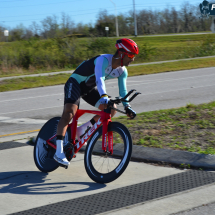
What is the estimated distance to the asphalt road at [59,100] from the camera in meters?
9.09

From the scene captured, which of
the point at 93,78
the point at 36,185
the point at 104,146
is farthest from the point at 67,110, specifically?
the point at 36,185

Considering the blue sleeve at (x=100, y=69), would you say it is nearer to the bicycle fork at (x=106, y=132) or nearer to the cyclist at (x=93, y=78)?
the cyclist at (x=93, y=78)

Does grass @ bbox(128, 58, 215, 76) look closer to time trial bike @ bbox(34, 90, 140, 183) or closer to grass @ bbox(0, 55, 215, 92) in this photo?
grass @ bbox(0, 55, 215, 92)

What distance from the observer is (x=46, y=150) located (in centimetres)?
518

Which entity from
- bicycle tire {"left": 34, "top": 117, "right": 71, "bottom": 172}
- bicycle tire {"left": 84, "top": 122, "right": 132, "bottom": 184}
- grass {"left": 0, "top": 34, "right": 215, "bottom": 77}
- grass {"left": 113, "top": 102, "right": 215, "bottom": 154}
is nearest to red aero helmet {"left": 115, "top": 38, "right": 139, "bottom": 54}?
bicycle tire {"left": 84, "top": 122, "right": 132, "bottom": 184}

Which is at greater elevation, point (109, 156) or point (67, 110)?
point (67, 110)

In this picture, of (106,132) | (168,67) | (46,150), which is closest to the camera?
(106,132)

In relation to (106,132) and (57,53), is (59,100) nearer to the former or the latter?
(106,132)

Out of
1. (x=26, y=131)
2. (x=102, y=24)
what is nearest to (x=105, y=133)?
(x=26, y=131)

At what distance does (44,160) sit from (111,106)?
4.59 feet

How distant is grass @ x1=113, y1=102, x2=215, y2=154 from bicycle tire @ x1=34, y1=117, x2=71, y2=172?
59.3 inches

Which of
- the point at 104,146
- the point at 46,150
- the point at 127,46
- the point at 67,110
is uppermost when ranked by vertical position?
the point at 127,46

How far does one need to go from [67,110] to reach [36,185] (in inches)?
39.8

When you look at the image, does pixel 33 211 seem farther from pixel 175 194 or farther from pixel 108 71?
pixel 108 71
